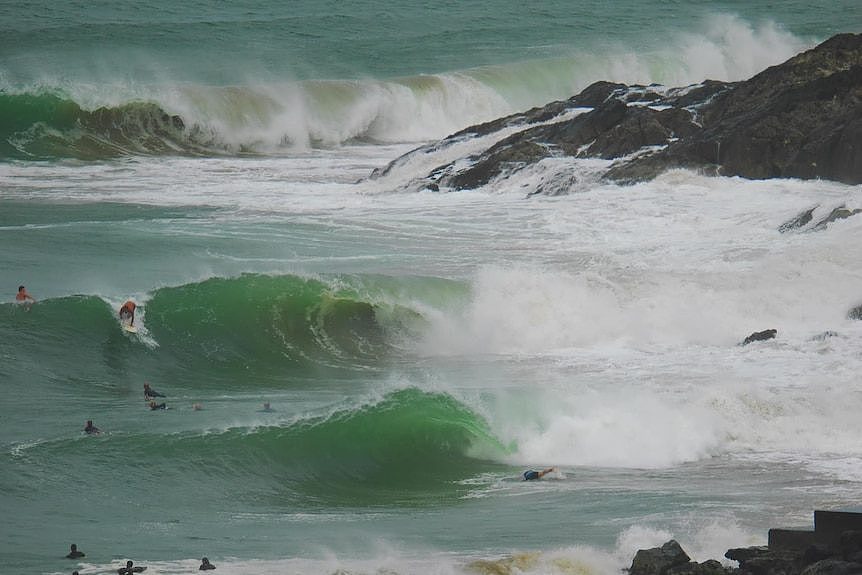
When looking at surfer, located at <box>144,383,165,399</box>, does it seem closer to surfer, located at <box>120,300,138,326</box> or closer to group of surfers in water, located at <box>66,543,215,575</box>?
surfer, located at <box>120,300,138,326</box>

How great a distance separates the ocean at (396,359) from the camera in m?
14.9

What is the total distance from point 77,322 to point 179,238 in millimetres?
6781

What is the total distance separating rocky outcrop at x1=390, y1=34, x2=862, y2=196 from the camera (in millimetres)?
32125

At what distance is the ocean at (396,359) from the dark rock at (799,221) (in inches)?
14.8

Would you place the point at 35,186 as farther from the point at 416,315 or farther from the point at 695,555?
the point at 695,555

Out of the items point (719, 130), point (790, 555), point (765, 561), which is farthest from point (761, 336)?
point (719, 130)

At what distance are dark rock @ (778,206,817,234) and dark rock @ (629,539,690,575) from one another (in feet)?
56.9

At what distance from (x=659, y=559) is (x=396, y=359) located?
37.9 feet

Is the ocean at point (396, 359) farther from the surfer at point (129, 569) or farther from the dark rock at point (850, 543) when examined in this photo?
the dark rock at point (850, 543)

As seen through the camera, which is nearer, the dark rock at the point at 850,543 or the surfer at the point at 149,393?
the dark rock at the point at 850,543

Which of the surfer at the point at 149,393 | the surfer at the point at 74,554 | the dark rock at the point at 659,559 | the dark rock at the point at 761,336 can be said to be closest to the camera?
the dark rock at the point at 659,559

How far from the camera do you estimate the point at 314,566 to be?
13.2m

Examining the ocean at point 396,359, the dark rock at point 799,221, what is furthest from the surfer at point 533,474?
the dark rock at point 799,221

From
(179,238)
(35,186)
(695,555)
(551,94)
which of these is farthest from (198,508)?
(551,94)
